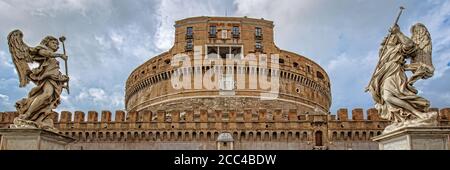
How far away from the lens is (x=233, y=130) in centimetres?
3081

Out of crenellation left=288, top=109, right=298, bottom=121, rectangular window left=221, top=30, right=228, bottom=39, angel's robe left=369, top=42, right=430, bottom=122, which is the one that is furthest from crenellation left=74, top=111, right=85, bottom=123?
angel's robe left=369, top=42, right=430, bottom=122

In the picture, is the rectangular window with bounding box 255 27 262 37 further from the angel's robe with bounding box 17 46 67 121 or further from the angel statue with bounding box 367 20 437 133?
the angel's robe with bounding box 17 46 67 121

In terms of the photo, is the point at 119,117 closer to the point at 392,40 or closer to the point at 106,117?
the point at 106,117

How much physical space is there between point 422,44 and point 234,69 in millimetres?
34313

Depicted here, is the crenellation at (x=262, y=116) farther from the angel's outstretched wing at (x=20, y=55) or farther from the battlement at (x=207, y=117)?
the angel's outstretched wing at (x=20, y=55)

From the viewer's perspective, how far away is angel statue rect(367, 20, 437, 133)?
617 cm

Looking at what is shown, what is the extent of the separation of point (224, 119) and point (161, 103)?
37.9 ft

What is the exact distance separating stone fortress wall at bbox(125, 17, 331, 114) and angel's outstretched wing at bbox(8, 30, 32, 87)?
3245 cm

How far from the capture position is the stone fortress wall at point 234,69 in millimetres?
40312

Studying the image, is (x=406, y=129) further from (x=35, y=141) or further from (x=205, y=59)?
(x=205, y=59)

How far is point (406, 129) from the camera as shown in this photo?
5922 millimetres
